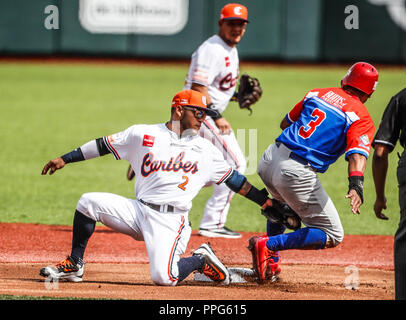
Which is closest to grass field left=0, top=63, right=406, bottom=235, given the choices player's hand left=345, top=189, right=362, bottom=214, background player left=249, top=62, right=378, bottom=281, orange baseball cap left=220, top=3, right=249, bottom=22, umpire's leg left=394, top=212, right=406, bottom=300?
orange baseball cap left=220, top=3, right=249, bottom=22

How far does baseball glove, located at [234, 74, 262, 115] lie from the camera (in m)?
7.86

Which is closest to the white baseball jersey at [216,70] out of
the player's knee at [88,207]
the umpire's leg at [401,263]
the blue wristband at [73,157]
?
the blue wristband at [73,157]

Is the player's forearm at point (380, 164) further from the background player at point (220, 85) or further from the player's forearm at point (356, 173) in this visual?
the background player at point (220, 85)

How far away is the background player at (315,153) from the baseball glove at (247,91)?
7.25 feet

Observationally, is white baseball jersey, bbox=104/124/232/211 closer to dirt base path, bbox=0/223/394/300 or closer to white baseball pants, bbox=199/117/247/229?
dirt base path, bbox=0/223/394/300

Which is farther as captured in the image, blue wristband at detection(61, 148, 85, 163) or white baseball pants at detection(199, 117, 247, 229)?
white baseball pants at detection(199, 117, 247, 229)

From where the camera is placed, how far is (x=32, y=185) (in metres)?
10.1

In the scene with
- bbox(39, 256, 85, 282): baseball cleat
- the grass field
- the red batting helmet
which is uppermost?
the red batting helmet

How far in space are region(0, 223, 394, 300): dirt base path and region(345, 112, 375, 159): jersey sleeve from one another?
1.13 meters

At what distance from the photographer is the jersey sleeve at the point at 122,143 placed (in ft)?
18.2

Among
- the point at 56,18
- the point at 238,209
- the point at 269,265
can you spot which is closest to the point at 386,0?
the point at 56,18

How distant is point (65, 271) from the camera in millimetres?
5562
